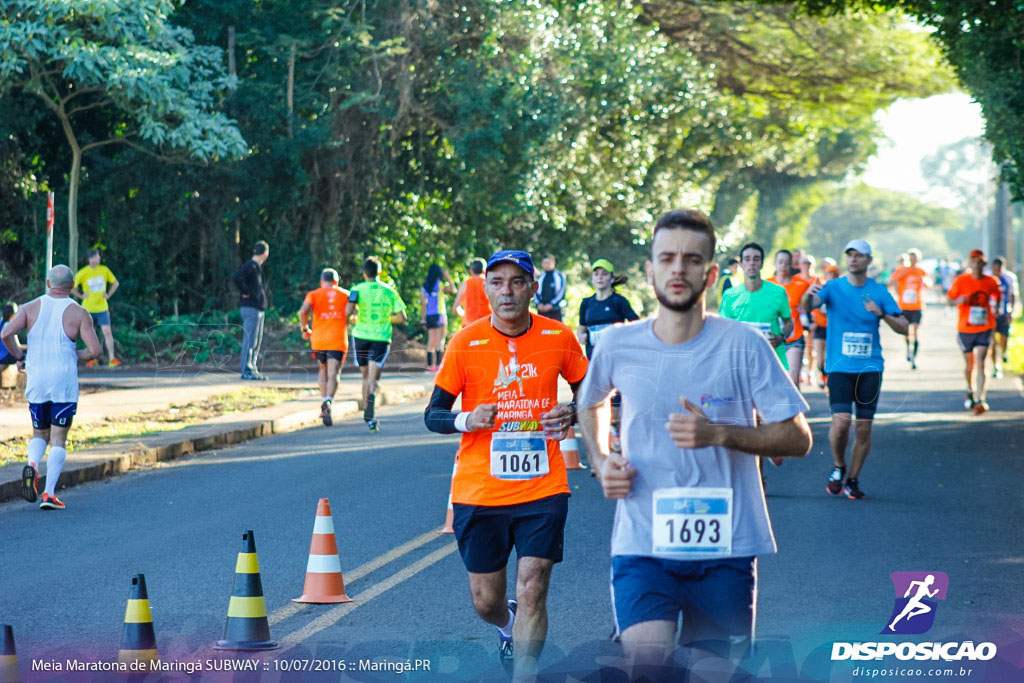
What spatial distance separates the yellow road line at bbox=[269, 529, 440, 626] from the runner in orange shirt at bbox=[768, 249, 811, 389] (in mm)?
6733

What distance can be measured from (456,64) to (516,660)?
22.9 m

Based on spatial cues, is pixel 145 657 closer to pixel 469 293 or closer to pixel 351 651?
pixel 351 651

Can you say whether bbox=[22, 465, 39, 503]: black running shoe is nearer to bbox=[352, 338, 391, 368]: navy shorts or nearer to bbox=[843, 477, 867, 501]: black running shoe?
bbox=[352, 338, 391, 368]: navy shorts

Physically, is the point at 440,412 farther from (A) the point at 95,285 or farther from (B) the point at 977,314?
(A) the point at 95,285

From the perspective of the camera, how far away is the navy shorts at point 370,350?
1578 centimetres

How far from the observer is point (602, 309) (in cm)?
1302

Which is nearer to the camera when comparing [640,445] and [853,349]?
[640,445]

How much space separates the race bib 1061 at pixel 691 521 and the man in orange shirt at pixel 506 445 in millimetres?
1350

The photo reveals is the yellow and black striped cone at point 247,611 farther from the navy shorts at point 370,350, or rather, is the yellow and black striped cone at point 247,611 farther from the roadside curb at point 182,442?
the navy shorts at point 370,350

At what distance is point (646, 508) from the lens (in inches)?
158

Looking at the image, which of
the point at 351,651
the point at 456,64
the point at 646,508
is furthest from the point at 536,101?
the point at 646,508

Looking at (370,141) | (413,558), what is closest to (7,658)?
(413,558)

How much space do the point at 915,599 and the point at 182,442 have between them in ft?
28.4

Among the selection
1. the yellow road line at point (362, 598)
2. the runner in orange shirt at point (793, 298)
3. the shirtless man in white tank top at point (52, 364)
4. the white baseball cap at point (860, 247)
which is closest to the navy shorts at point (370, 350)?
the runner in orange shirt at point (793, 298)
